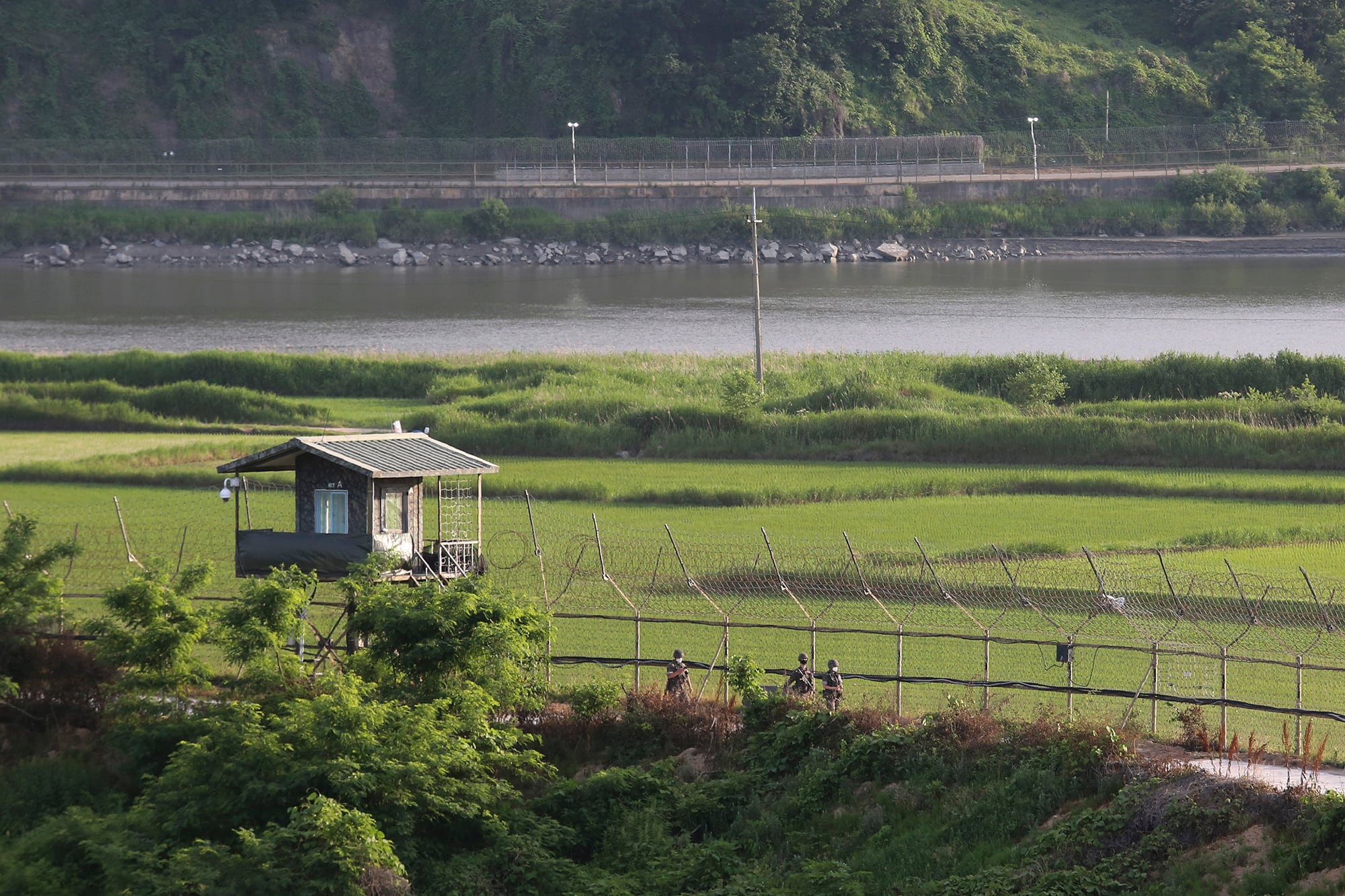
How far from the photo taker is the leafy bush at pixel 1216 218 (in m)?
124

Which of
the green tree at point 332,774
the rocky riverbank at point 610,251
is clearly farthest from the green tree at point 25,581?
the rocky riverbank at point 610,251

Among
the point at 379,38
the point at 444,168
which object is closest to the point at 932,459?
the point at 444,168

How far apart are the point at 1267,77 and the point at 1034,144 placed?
23.3 m

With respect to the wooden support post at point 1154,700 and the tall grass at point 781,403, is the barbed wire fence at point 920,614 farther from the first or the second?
the tall grass at point 781,403

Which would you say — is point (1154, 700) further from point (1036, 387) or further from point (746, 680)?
point (1036, 387)

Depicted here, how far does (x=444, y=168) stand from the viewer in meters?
131

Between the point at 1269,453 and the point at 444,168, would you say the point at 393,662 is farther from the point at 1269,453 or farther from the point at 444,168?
the point at 444,168

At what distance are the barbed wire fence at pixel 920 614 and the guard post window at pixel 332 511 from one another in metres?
1.38

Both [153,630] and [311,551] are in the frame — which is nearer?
[153,630]

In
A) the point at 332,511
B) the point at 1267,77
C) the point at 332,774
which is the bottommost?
the point at 332,774

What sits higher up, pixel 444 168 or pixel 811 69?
pixel 811 69

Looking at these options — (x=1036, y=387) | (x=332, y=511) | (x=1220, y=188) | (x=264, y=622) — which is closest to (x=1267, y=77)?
(x=1220, y=188)

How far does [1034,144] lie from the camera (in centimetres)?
13275

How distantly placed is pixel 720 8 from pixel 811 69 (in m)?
9.04
